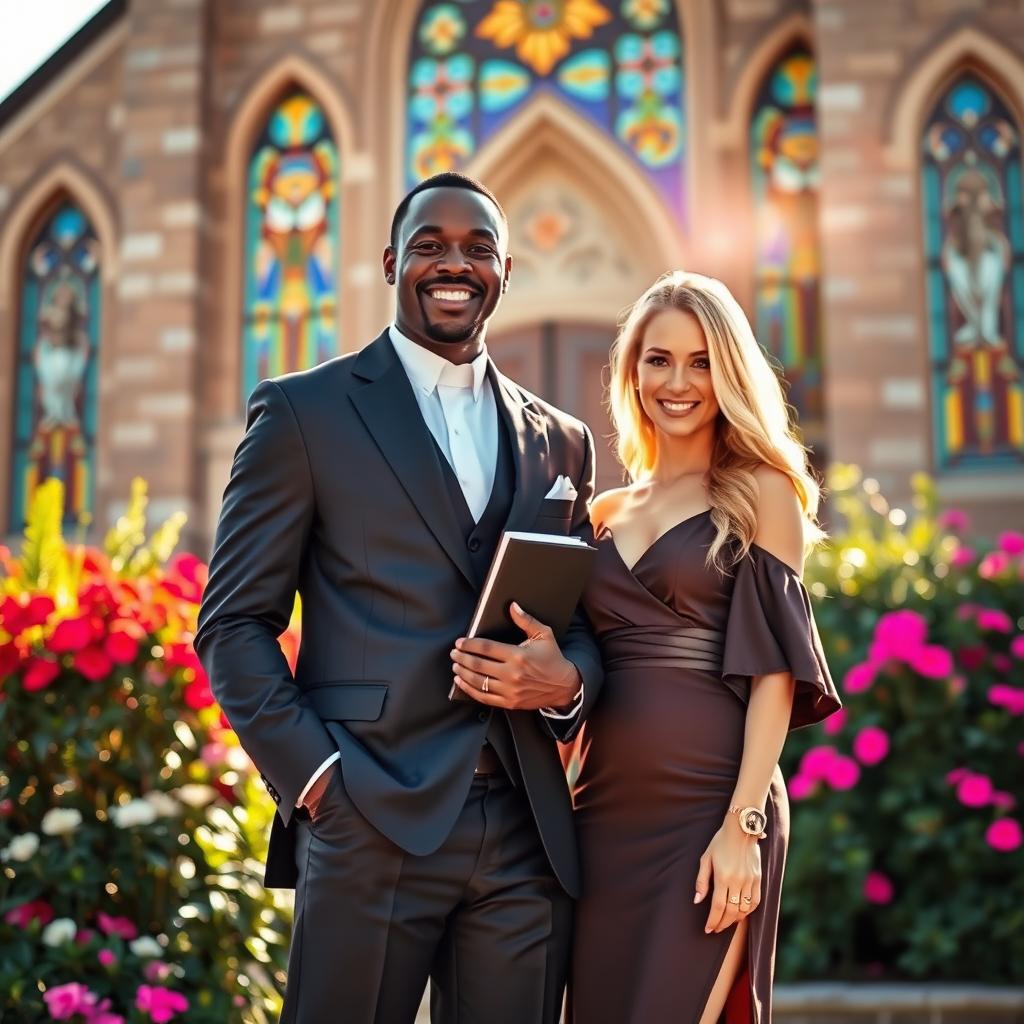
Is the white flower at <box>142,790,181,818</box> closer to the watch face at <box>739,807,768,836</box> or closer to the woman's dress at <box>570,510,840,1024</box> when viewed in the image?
the woman's dress at <box>570,510,840,1024</box>

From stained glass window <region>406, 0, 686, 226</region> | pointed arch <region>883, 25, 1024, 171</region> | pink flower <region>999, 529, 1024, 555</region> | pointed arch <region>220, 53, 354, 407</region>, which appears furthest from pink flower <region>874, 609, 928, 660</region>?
pointed arch <region>220, 53, 354, 407</region>

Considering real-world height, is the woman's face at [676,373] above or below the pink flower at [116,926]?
above

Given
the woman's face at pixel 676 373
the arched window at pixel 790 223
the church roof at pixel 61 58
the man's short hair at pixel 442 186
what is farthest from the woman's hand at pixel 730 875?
the church roof at pixel 61 58

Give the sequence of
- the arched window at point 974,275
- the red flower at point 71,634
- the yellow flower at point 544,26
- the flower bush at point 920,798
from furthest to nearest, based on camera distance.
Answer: the yellow flower at point 544,26 → the arched window at point 974,275 → the flower bush at point 920,798 → the red flower at point 71,634

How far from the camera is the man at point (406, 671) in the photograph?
7.92ft

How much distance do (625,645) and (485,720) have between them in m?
0.49

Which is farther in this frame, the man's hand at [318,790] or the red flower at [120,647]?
the red flower at [120,647]

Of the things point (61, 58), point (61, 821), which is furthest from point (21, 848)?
point (61, 58)

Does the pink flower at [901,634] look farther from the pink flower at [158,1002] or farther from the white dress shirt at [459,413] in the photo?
the white dress shirt at [459,413]

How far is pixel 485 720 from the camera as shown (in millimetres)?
2541

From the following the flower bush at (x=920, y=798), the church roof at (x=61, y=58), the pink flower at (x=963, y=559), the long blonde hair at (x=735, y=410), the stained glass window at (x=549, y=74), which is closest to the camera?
the long blonde hair at (x=735, y=410)

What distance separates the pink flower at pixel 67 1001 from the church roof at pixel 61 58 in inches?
395

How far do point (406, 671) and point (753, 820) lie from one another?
75cm

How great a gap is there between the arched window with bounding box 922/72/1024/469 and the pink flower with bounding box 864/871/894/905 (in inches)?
201
